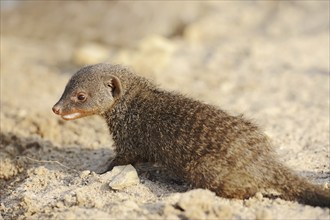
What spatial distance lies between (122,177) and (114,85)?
2.43 ft

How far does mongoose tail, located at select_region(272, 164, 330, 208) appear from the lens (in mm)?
3209

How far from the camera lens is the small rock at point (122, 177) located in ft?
11.5

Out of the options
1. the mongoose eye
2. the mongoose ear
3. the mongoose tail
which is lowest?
the mongoose tail

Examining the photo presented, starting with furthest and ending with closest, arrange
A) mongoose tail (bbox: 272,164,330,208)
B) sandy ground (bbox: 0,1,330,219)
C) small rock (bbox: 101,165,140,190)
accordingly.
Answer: small rock (bbox: 101,165,140,190) → sandy ground (bbox: 0,1,330,219) → mongoose tail (bbox: 272,164,330,208)

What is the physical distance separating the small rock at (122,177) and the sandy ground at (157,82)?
3 cm

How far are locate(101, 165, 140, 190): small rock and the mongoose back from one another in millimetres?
174

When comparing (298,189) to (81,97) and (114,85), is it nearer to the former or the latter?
(114,85)

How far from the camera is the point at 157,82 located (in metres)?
6.42

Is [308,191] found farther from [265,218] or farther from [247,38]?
[247,38]

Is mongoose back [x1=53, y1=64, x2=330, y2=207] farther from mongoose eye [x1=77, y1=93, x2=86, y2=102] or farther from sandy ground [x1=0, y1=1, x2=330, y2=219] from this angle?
sandy ground [x1=0, y1=1, x2=330, y2=219]

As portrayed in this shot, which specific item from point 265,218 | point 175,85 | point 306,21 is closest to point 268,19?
point 306,21

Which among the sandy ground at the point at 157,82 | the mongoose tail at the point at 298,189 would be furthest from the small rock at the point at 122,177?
the mongoose tail at the point at 298,189

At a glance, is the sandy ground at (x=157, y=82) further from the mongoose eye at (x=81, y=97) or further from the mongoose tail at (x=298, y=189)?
the mongoose eye at (x=81, y=97)

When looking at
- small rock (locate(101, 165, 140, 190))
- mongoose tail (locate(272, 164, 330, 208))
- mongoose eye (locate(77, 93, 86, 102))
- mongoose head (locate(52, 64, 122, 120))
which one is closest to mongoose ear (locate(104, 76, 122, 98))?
mongoose head (locate(52, 64, 122, 120))
